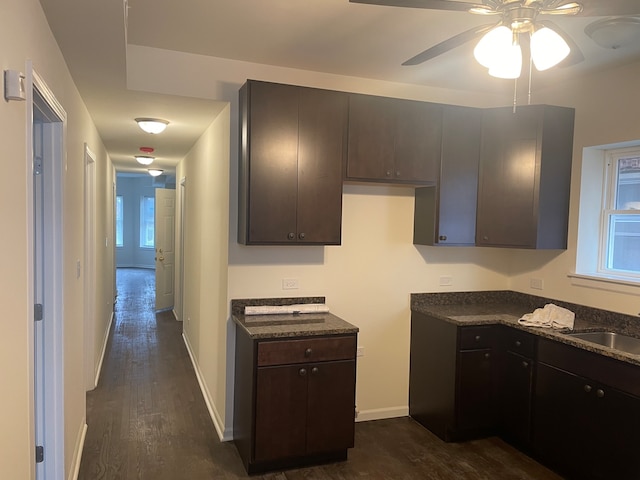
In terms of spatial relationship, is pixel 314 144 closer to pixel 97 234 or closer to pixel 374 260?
pixel 374 260

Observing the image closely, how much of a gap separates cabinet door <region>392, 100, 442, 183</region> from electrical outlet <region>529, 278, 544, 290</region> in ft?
3.99

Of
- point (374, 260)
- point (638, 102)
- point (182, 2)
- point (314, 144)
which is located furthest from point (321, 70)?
point (638, 102)

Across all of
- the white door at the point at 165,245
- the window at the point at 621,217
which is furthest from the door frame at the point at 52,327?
the white door at the point at 165,245

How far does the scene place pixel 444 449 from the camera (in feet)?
10.9

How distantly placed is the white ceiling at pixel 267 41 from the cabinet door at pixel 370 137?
27 cm

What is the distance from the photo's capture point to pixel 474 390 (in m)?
3.36

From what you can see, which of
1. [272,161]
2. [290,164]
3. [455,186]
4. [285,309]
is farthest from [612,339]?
[272,161]

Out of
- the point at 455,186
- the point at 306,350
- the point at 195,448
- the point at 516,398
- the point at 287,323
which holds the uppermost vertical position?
the point at 455,186

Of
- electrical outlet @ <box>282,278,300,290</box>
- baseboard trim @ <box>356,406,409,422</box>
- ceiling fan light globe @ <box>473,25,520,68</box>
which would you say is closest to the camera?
ceiling fan light globe @ <box>473,25,520,68</box>

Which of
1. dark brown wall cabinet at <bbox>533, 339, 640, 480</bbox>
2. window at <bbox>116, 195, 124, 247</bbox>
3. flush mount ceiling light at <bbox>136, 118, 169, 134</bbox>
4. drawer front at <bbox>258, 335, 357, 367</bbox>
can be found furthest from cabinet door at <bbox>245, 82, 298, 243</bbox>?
window at <bbox>116, 195, 124, 247</bbox>

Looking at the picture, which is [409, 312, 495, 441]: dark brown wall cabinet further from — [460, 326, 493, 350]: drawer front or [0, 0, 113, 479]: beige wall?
[0, 0, 113, 479]: beige wall

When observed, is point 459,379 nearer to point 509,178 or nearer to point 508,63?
point 509,178

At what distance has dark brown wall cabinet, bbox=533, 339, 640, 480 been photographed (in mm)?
2523

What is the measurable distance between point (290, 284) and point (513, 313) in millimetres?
1700
